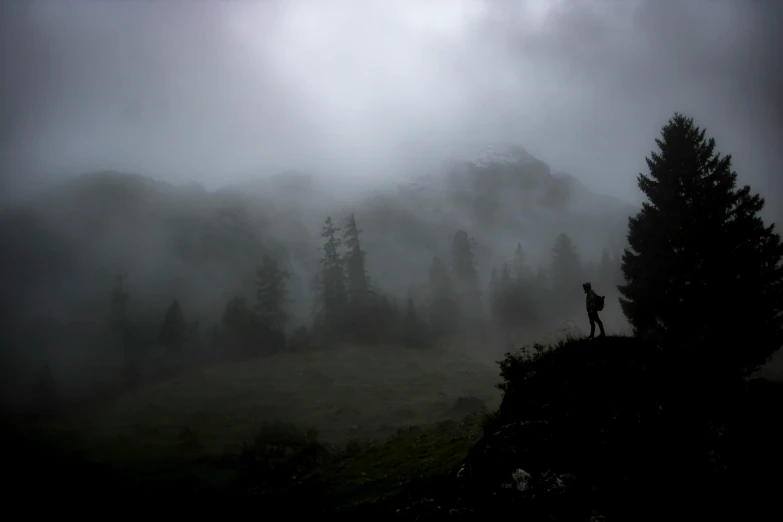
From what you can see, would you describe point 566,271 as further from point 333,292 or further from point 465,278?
point 333,292

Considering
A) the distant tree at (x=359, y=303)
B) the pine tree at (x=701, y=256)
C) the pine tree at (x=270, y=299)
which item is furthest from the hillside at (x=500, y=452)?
the distant tree at (x=359, y=303)

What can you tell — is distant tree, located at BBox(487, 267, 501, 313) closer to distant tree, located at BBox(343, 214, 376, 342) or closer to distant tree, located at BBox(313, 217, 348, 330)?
distant tree, located at BBox(343, 214, 376, 342)

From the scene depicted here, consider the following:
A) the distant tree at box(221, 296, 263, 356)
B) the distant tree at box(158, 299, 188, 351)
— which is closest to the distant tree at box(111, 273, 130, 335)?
the distant tree at box(158, 299, 188, 351)

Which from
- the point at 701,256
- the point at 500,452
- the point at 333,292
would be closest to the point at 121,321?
the point at 333,292

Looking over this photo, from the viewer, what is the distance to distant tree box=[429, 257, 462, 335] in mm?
62469

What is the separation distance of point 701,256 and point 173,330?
5886cm

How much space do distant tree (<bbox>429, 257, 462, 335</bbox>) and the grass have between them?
7.37 m

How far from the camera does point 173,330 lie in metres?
53.0

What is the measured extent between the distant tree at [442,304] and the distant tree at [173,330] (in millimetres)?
37942

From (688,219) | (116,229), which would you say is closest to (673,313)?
(688,219)

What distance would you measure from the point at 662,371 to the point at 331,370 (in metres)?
40.7

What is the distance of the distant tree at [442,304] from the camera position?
205ft

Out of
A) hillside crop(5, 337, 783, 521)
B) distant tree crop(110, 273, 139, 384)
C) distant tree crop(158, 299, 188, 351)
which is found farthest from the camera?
distant tree crop(110, 273, 139, 384)

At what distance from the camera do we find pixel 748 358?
16.5m
